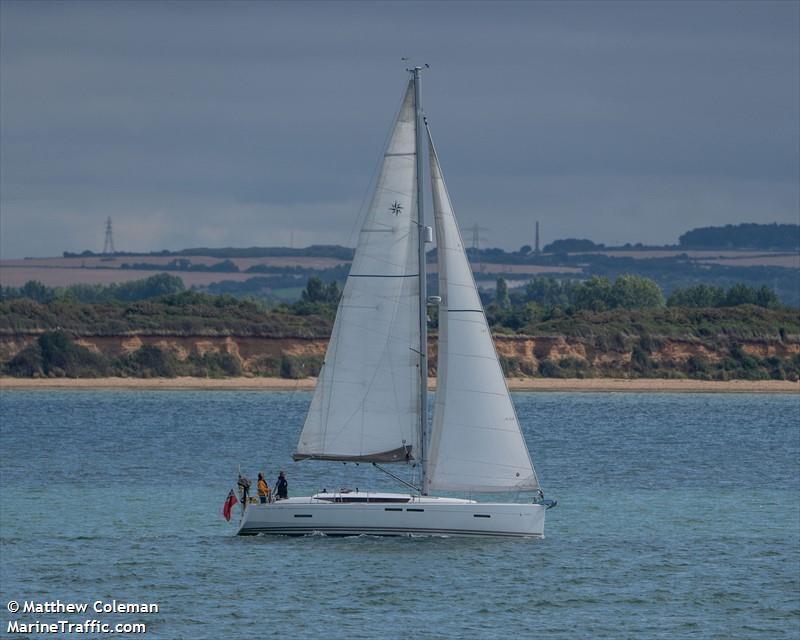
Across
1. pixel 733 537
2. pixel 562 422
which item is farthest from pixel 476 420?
pixel 562 422

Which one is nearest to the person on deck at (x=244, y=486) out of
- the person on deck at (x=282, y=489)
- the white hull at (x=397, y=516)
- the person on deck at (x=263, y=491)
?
the person on deck at (x=263, y=491)

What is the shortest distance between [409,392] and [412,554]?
385 centimetres

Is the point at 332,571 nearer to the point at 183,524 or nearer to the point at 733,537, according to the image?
the point at 183,524

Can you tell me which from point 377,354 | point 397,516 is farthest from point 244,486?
point 377,354

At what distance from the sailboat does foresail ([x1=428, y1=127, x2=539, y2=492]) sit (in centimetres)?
2

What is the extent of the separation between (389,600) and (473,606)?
178 cm

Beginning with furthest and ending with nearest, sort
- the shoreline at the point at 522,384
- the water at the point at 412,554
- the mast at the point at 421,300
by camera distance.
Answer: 1. the shoreline at the point at 522,384
2. the mast at the point at 421,300
3. the water at the point at 412,554

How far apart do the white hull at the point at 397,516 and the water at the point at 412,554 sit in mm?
379

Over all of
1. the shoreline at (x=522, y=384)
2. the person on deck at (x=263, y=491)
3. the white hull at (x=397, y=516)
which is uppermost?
the person on deck at (x=263, y=491)

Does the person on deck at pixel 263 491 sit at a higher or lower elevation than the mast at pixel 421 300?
lower

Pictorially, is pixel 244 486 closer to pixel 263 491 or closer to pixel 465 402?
pixel 263 491

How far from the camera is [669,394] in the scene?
11512 cm

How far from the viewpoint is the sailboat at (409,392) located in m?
38.8

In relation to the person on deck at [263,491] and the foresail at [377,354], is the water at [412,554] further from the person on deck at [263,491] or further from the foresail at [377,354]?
the foresail at [377,354]
